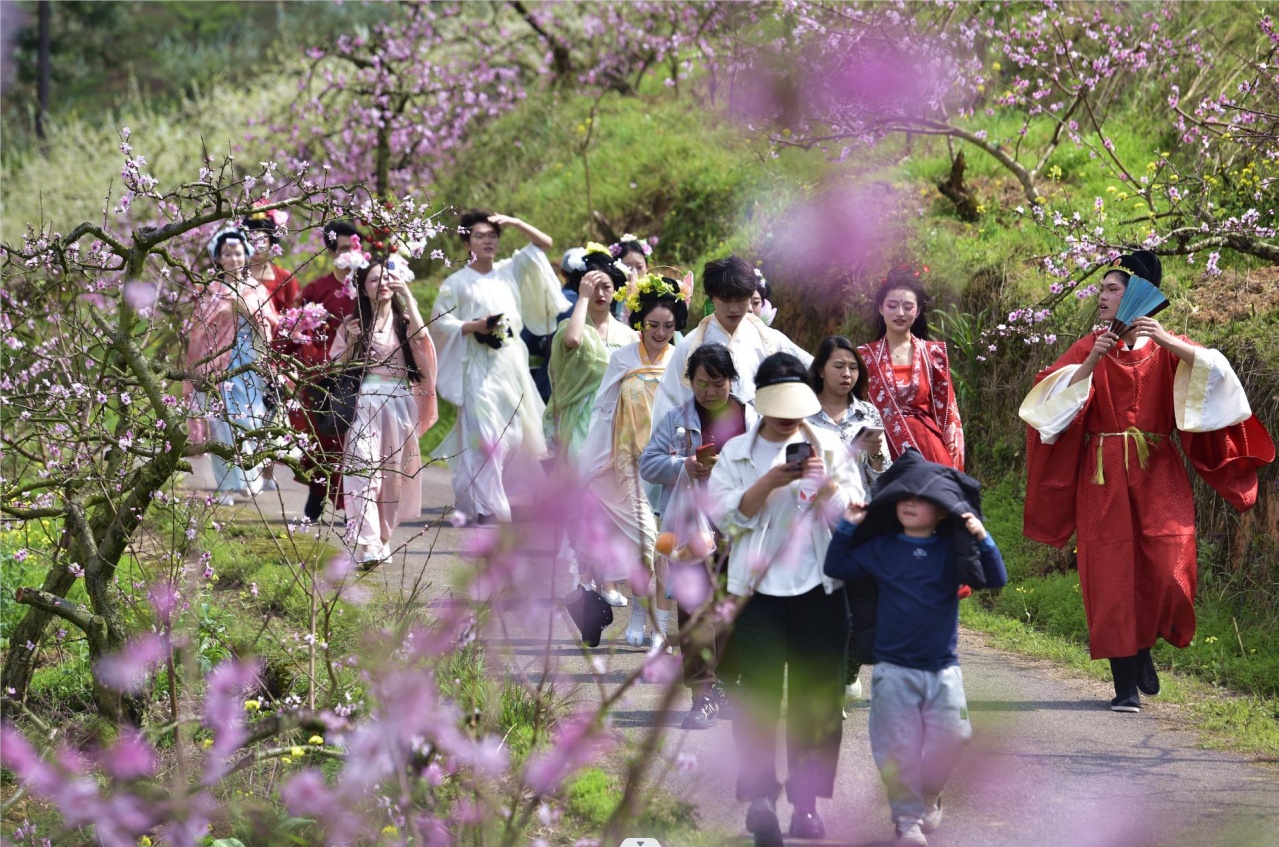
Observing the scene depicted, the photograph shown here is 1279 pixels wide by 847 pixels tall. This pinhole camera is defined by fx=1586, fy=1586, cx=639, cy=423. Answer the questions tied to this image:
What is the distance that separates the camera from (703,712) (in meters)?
6.43

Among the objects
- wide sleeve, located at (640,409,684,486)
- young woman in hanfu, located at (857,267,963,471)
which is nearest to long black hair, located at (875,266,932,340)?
young woman in hanfu, located at (857,267,963,471)

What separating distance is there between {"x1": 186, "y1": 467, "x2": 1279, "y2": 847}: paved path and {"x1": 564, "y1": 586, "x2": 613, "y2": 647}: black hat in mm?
120

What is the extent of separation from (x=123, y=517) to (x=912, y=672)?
322cm

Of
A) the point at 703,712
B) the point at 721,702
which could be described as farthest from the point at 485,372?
the point at 703,712

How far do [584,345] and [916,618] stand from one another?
4.48 m

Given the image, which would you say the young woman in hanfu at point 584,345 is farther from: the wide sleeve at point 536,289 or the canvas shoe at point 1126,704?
the canvas shoe at point 1126,704

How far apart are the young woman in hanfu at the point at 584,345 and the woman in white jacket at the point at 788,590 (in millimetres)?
3635

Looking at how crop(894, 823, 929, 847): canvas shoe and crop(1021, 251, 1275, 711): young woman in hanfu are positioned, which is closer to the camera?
crop(894, 823, 929, 847): canvas shoe

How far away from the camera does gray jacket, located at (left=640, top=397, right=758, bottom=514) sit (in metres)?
6.54

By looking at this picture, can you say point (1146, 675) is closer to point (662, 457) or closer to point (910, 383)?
point (910, 383)

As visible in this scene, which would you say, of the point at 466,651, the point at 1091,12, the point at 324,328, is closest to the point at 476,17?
the point at 1091,12

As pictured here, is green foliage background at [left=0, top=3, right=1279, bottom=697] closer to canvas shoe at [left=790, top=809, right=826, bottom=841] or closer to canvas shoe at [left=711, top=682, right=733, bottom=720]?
canvas shoe at [left=711, top=682, right=733, bottom=720]

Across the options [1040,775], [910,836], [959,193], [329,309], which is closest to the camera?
[910,836]

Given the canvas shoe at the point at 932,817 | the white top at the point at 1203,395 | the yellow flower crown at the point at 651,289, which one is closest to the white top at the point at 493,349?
the yellow flower crown at the point at 651,289
